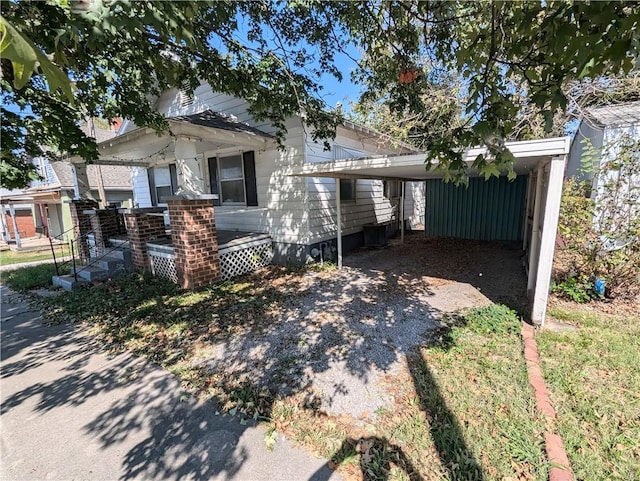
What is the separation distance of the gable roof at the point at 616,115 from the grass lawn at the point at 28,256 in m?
15.7

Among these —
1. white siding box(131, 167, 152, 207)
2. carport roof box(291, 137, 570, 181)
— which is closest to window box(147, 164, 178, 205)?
white siding box(131, 167, 152, 207)

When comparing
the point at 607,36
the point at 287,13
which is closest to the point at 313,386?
the point at 607,36

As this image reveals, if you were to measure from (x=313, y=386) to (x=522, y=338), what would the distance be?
2.80m

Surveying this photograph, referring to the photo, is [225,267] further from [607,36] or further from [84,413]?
[607,36]

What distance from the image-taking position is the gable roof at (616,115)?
6.12m

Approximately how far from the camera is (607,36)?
1.68 meters

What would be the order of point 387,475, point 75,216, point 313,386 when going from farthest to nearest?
point 75,216
point 313,386
point 387,475

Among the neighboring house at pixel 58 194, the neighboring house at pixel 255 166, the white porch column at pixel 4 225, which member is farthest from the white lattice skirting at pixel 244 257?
the white porch column at pixel 4 225

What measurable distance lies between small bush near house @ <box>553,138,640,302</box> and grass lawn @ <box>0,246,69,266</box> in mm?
14053

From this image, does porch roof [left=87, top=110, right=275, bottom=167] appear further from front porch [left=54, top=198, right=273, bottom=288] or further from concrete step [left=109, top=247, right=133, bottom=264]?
concrete step [left=109, top=247, right=133, bottom=264]

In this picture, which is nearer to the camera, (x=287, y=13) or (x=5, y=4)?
(x=5, y=4)

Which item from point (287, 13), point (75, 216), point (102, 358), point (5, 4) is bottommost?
point (102, 358)

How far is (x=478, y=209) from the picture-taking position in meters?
10.9

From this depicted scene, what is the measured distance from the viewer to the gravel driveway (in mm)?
3139
